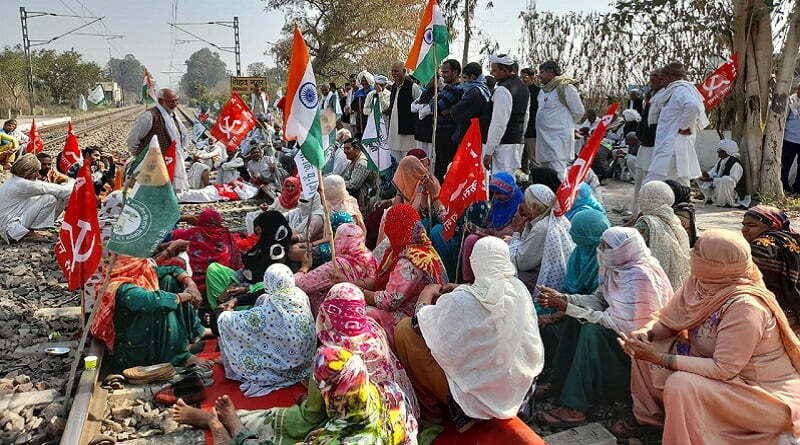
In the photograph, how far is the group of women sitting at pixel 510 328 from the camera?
270 centimetres

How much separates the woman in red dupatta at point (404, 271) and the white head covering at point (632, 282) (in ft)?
3.44

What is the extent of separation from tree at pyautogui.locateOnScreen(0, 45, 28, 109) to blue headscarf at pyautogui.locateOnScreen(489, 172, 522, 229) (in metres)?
40.9

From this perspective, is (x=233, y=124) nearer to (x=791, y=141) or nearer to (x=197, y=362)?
(x=197, y=362)

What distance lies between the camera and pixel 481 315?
3057 millimetres

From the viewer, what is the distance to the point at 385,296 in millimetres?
3920

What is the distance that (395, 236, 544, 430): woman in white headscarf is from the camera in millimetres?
3061

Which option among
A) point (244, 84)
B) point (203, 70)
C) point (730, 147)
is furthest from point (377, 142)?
point (203, 70)

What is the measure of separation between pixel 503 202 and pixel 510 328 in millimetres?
1981

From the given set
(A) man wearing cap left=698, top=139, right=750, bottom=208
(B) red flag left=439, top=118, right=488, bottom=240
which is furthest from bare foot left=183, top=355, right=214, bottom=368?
(A) man wearing cap left=698, top=139, right=750, bottom=208

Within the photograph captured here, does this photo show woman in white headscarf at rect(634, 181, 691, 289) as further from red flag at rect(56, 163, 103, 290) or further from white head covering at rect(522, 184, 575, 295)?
red flag at rect(56, 163, 103, 290)

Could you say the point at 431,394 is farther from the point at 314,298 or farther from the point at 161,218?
the point at 161,218

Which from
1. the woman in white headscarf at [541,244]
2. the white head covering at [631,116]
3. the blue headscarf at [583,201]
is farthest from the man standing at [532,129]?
the white head covering at [631,116]

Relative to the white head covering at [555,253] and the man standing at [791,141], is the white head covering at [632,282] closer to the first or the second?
the white head covering at [555,253]

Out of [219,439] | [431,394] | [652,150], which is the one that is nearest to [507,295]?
[431,394]
